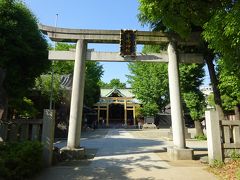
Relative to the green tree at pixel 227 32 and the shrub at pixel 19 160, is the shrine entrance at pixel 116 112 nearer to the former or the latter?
the shrub at pixel 19 160

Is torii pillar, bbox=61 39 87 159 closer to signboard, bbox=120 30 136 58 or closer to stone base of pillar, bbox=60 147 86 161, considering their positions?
stone base of pillar, bbox=60 147 86 161

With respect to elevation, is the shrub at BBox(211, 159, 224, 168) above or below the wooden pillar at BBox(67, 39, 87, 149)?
below

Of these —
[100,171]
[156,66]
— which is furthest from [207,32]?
[156,66]

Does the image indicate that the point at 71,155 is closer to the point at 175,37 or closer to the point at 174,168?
the point at 174,168

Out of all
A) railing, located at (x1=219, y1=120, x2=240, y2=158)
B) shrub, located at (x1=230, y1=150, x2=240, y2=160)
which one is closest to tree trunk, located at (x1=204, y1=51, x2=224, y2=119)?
railing, located at (x1=219, y1=120, x2=240, y2=158)

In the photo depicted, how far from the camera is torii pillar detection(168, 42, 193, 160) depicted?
10.6m

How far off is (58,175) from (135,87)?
31442 millimetres

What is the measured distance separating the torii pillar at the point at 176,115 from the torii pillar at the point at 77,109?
395cm

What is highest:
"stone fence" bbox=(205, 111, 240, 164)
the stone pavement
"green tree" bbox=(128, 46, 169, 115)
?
"green tree" bbox=(128, 46, 169, 115)

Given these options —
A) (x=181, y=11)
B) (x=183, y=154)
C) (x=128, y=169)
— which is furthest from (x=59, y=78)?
(x=128, y=169)

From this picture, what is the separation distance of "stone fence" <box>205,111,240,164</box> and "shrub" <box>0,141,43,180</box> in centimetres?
611

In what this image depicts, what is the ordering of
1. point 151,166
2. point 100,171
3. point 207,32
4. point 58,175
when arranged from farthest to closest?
point 151,166, point 100,171, point 58,175, point 207,32

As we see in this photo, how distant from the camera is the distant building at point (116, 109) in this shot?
4459cm

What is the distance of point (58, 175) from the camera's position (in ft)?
26.5
